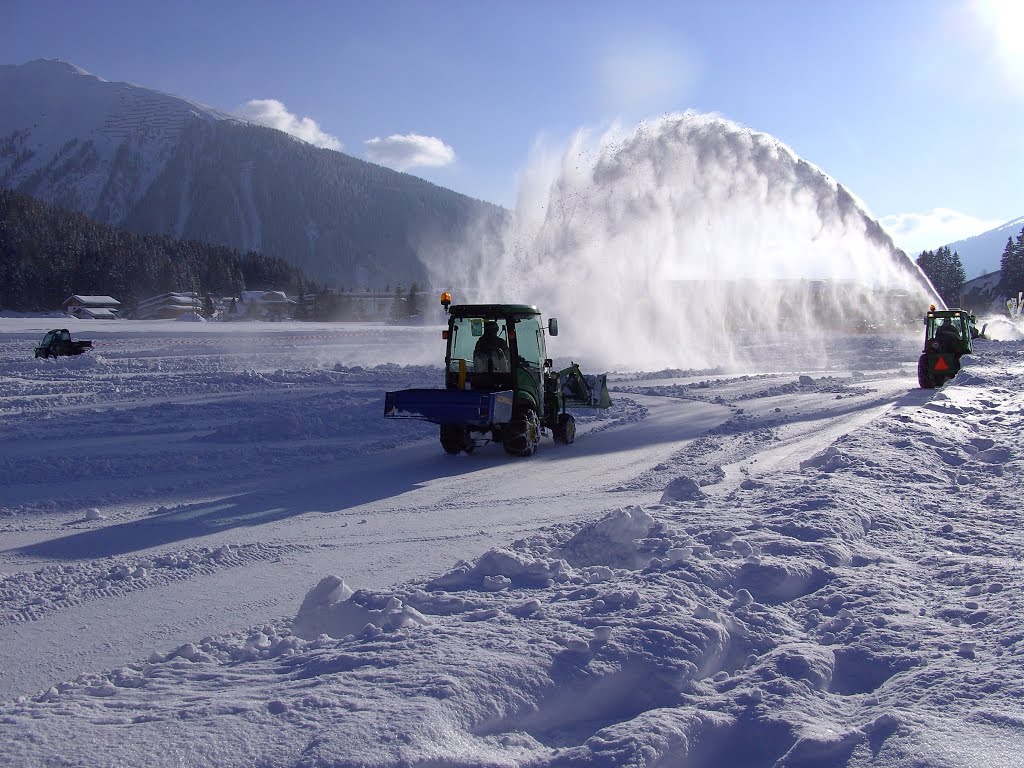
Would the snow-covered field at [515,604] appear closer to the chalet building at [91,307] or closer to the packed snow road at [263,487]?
the packed snow road at [263,487]

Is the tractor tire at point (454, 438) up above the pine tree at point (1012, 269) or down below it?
below

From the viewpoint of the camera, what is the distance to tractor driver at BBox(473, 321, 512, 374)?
488 inches

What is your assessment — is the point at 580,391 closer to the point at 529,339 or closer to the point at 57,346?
the point at 529,339

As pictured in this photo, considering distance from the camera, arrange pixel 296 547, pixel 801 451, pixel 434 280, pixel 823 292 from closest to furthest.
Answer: pixel 296 547, pixel 801 451, pixel 823 292, pixel 434 280

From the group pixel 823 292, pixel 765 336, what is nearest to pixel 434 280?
pixel 765 336

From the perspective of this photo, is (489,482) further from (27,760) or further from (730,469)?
(27,760)

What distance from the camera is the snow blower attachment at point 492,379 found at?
457 inches

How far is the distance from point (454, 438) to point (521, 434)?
3.37 ft

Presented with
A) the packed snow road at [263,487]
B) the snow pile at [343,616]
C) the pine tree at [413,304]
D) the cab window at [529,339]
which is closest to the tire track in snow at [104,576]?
the packed snow road at [263,487]

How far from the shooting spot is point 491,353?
12438mm

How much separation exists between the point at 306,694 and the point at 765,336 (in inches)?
2181

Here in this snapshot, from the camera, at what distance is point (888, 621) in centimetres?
477

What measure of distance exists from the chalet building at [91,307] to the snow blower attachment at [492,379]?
87.6 metres

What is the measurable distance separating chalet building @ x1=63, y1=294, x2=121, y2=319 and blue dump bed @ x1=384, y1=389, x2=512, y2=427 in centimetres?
8806
